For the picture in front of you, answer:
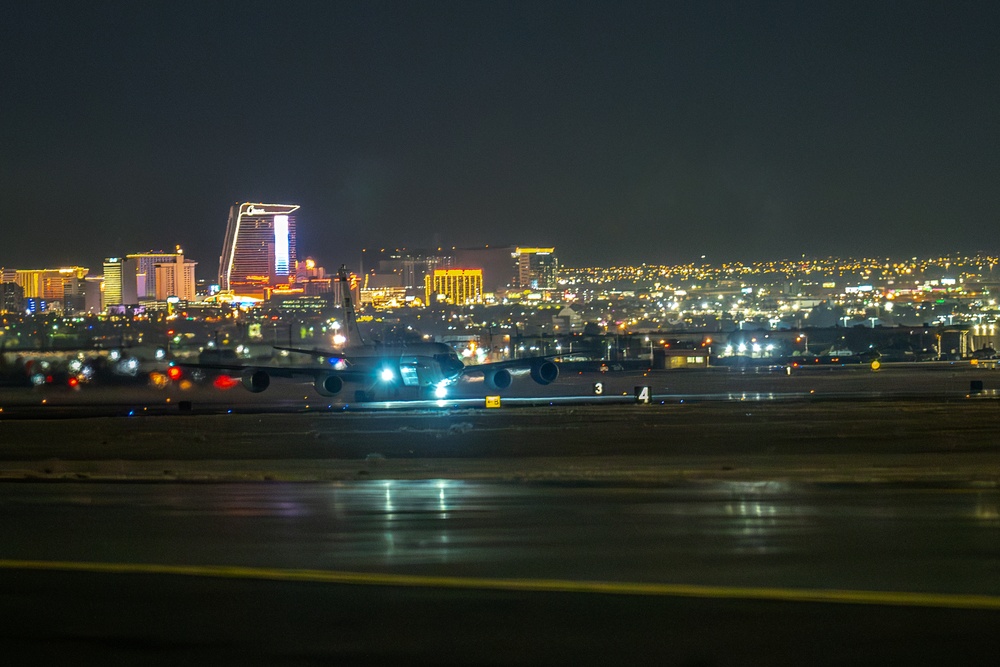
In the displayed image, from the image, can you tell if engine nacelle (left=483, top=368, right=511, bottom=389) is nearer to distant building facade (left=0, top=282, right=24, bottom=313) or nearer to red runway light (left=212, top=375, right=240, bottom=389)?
red runway light (left=212, top=375, right=240, bottom=389)

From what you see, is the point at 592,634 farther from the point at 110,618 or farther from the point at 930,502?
the point at 930,502

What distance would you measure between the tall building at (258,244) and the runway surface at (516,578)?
17026 centimetres

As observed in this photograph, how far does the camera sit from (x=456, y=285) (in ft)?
482

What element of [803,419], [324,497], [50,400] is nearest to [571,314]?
[50,400]

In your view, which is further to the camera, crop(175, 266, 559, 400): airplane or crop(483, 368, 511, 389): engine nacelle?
crop(483, 368, 511, 389): engine nacelle

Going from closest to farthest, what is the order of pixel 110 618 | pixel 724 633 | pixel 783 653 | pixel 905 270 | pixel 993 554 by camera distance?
pixel 783 653, pixel 724 633, pixel 110 618, pixel 993 554, pixel 905 270

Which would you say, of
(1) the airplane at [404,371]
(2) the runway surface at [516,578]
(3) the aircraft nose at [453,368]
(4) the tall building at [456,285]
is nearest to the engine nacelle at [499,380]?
(1) the airplane at [404,371]

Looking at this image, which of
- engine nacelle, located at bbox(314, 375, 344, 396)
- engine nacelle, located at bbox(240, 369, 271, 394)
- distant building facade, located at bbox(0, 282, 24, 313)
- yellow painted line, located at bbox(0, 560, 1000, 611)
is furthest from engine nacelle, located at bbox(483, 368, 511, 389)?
distant building facade, located at bbox(0, 282, 24, 313)

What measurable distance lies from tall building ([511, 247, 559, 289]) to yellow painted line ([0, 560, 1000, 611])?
155052mm

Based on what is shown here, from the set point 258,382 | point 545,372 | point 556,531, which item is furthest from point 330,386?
point 556,531

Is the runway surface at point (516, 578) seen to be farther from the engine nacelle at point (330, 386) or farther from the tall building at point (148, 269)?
the tall building at point (148, 269)

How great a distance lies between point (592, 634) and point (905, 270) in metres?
195

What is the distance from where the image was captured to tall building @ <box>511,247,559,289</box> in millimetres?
171625

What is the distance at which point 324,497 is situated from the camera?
13.4m
